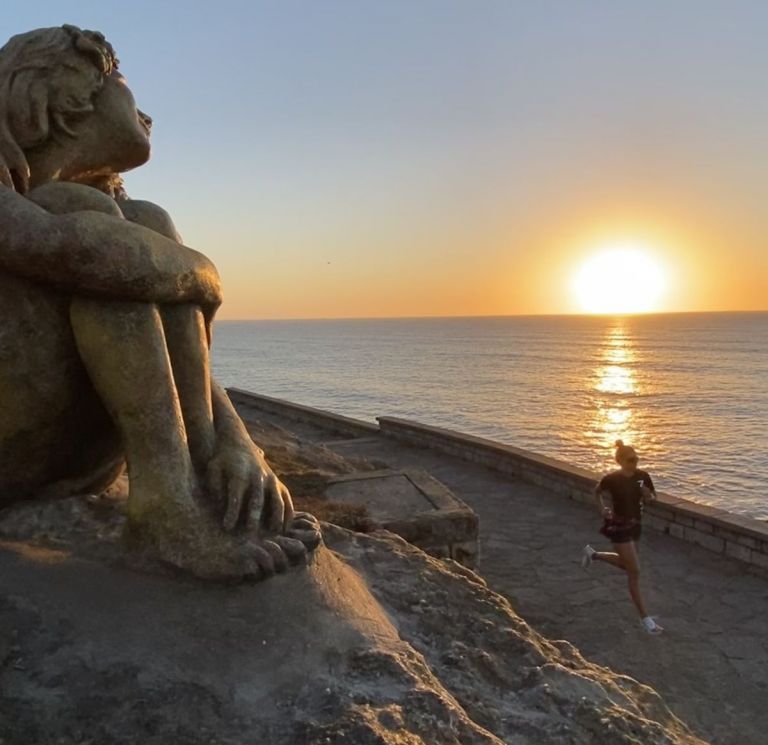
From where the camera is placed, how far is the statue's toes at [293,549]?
7.67 feet

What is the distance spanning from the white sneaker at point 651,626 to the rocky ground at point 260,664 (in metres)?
3.04

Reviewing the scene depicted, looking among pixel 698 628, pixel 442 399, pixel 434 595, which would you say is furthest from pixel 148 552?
pixel 442 399

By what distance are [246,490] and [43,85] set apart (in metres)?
1.54

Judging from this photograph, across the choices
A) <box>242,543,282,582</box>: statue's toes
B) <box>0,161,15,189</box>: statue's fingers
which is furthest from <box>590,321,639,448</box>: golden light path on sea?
<box>0,161,15,189</box>: statue's fingers

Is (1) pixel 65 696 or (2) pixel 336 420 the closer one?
(1) pixel 65 696

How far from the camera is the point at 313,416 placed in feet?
52.2

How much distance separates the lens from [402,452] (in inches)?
492

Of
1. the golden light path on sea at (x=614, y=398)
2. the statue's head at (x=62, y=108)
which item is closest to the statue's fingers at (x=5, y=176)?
the statue's head at (x=62, y=108)

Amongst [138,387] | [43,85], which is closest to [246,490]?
[138,387]

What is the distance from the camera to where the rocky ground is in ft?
6.02

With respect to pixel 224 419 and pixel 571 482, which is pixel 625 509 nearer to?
pixel 571 482

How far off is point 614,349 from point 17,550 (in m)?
101

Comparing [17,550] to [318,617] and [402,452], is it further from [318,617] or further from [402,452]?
[402,452]

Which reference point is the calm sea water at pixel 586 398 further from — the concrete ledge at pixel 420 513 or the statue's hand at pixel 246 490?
the statue's hand at pixel 246 490
